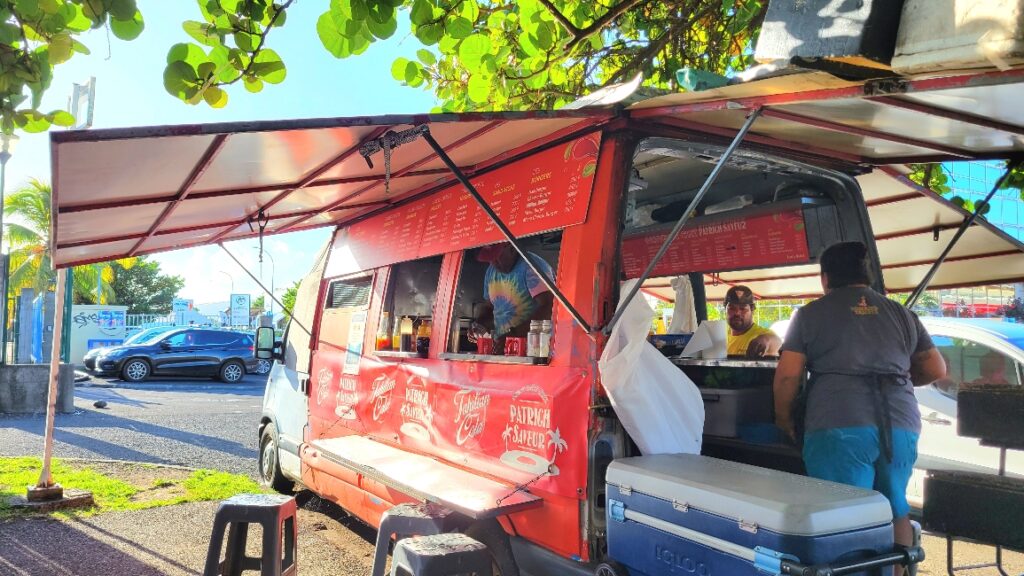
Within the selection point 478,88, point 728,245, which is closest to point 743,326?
point 728,245

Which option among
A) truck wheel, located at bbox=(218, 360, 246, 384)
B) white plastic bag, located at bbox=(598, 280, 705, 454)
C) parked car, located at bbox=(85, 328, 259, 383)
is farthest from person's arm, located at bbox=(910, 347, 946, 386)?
truck wheel, located at bbox=(218, 360, 246, 384)

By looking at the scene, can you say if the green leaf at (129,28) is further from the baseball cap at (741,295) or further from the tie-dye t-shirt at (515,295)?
the baseball cap at (741,295)

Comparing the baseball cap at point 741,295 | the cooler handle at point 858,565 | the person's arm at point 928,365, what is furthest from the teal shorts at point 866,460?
the baseball cap at point 741,295

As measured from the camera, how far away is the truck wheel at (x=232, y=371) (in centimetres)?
2173

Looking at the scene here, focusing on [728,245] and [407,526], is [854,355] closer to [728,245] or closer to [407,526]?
[407,526]

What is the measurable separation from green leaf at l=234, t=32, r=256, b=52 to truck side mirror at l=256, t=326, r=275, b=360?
150 inches

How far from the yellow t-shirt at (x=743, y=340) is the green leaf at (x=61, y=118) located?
4.60 meters

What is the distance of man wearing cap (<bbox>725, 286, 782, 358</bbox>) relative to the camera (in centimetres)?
569

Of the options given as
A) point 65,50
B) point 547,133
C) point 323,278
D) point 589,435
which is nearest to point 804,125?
point 547,133

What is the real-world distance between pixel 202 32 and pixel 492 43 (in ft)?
11.3

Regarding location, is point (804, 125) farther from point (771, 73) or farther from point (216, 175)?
point (216, 175)

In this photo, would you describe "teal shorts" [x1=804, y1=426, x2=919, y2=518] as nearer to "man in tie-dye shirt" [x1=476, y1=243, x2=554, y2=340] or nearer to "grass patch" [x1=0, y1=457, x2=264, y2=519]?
"man in tie-dye shirt" [x1=476, y1=243, x2=554, y2=340]

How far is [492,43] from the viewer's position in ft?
21.1

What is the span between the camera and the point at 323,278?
21.3ft
